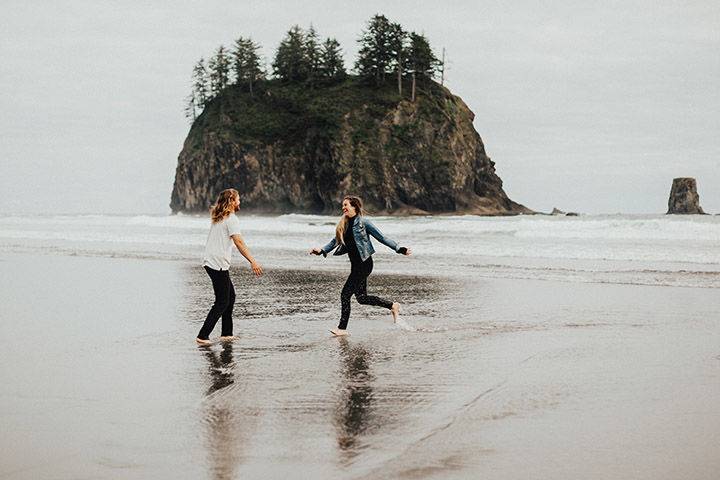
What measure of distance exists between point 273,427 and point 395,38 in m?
85.6

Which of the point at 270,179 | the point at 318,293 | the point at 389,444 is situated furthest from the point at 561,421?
the point at 270,179

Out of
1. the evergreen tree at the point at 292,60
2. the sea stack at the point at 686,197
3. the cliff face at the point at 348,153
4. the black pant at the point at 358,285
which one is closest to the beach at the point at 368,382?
the black pant at the point at 358,285

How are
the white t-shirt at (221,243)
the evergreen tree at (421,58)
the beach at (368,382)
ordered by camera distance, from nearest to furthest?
the beach at (368,382)
the white t-shirt at (221,243)
the evergreen tree at (421,58)

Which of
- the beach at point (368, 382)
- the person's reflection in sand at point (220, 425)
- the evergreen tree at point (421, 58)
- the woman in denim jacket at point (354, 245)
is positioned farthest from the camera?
the evergreen tree at point (421, 58)

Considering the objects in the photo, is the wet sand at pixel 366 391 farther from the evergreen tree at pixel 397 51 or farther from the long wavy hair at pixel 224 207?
the evergreen tree at pixel 397 51

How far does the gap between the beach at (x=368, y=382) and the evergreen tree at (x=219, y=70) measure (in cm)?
8672

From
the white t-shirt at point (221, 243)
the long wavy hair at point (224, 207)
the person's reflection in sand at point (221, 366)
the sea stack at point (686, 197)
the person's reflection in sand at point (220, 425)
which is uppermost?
the sea stack at point (686, 197)

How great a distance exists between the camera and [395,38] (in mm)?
86062

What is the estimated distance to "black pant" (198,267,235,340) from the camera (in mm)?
8234

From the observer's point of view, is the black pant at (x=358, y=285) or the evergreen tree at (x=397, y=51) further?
the evergreen tree at (x=397, y=51)

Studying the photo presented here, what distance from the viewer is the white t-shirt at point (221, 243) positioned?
27.4 ft

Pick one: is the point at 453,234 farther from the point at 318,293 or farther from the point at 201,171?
the point at 201,171

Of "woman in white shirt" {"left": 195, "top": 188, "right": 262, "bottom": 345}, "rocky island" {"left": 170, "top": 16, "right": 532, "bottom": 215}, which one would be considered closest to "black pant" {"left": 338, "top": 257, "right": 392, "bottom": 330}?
"woman in white shirt" {"left": 195, "top": 188, "right": 262, "bottom": 345}

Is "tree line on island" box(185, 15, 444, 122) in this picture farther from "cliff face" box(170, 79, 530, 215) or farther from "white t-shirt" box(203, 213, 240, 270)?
"white t-shirt" box(203, 213, 240, 270)
